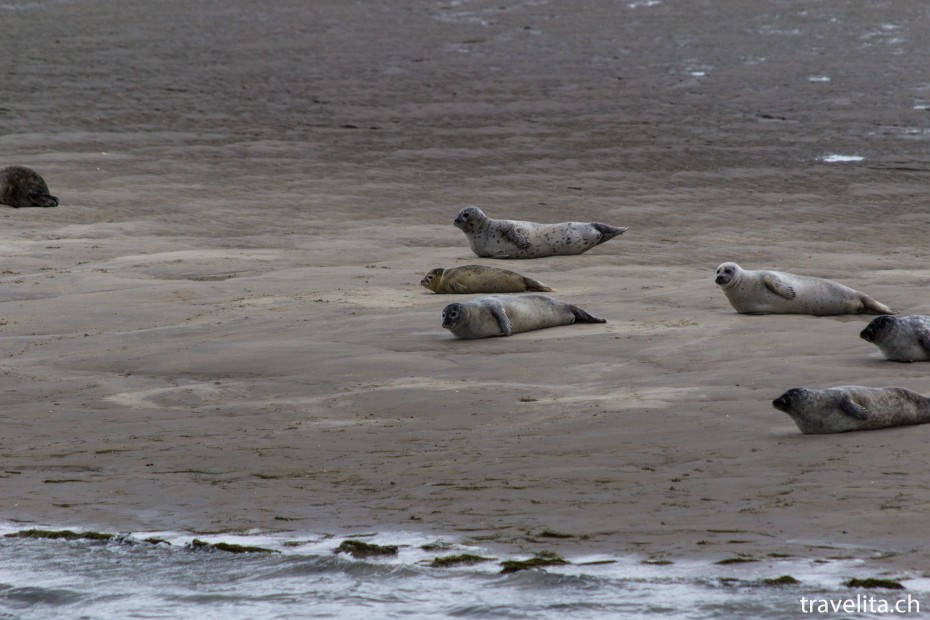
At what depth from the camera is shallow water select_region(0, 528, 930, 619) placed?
11.9 ft

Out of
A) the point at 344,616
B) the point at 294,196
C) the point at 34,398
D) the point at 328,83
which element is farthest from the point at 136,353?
the point at 328,83

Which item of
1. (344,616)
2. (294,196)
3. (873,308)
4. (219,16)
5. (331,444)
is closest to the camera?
(344,616)

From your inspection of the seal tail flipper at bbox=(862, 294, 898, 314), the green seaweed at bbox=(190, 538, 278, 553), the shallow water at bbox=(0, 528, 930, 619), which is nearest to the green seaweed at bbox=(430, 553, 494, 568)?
the shallow water at bbox=(0, 528, 930, 619)

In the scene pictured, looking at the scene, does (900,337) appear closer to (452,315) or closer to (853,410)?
(853,410)

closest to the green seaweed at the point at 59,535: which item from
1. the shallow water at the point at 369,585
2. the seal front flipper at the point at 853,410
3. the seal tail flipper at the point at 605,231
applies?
the shallow water at the point at 369,585

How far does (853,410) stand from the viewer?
505 centimetres

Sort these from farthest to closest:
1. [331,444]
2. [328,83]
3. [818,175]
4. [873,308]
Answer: [328,83]
[818,175]
[873,308]
[331,444]

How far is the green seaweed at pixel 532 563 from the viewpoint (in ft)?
12.8

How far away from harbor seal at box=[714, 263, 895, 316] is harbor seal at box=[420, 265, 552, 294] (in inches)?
55.8

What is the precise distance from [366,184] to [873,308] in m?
7.59

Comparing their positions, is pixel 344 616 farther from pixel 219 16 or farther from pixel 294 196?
pixel 219 16

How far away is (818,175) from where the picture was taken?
14734 mm

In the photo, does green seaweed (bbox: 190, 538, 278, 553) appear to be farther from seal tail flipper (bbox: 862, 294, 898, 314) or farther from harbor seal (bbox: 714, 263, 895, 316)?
seal tail flipper (bbox: 862, 294, 898, 314)

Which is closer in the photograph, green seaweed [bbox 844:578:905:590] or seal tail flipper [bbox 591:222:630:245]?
green seaweed [bbox 844:578:905:590]
